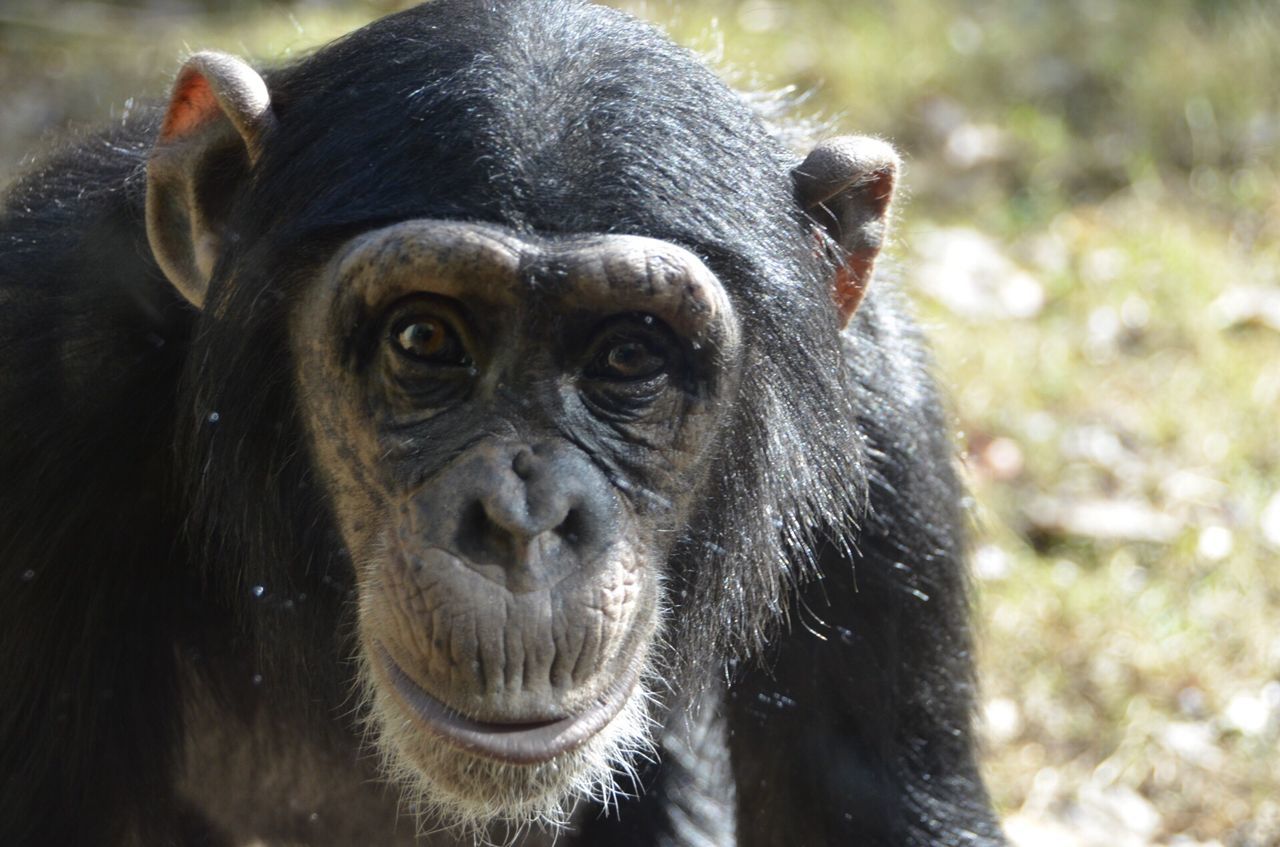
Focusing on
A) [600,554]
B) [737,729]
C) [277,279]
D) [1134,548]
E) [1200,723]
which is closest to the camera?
[600,554]

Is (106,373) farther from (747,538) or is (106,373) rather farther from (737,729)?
(737,729)

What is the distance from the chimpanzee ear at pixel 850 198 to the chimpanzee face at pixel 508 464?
57 cm

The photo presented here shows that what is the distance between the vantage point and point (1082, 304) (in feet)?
29.8

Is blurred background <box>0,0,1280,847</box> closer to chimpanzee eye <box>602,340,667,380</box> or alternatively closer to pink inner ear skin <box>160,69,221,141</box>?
pink inner ear skin <box>160,69,221,141</box>

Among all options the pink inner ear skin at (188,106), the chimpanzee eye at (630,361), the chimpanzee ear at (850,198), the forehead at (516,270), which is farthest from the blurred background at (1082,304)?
the forehead at (516,270)

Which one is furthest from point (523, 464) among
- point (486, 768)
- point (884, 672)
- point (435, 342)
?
point (884, 672)

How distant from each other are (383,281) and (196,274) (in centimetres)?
80

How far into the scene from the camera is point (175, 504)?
4953 millimetres

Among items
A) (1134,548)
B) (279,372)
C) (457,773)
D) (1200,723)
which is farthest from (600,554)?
(1134,548)

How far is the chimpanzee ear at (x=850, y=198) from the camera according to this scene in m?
4.78

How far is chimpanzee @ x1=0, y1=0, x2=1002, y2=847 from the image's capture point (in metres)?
4.10

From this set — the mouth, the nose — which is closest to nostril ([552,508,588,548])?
the nose

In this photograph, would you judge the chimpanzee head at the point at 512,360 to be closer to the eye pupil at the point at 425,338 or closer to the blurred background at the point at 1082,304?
the eye pupil at the point at 425,338

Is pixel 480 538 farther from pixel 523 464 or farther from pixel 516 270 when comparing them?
pixel 516 270
